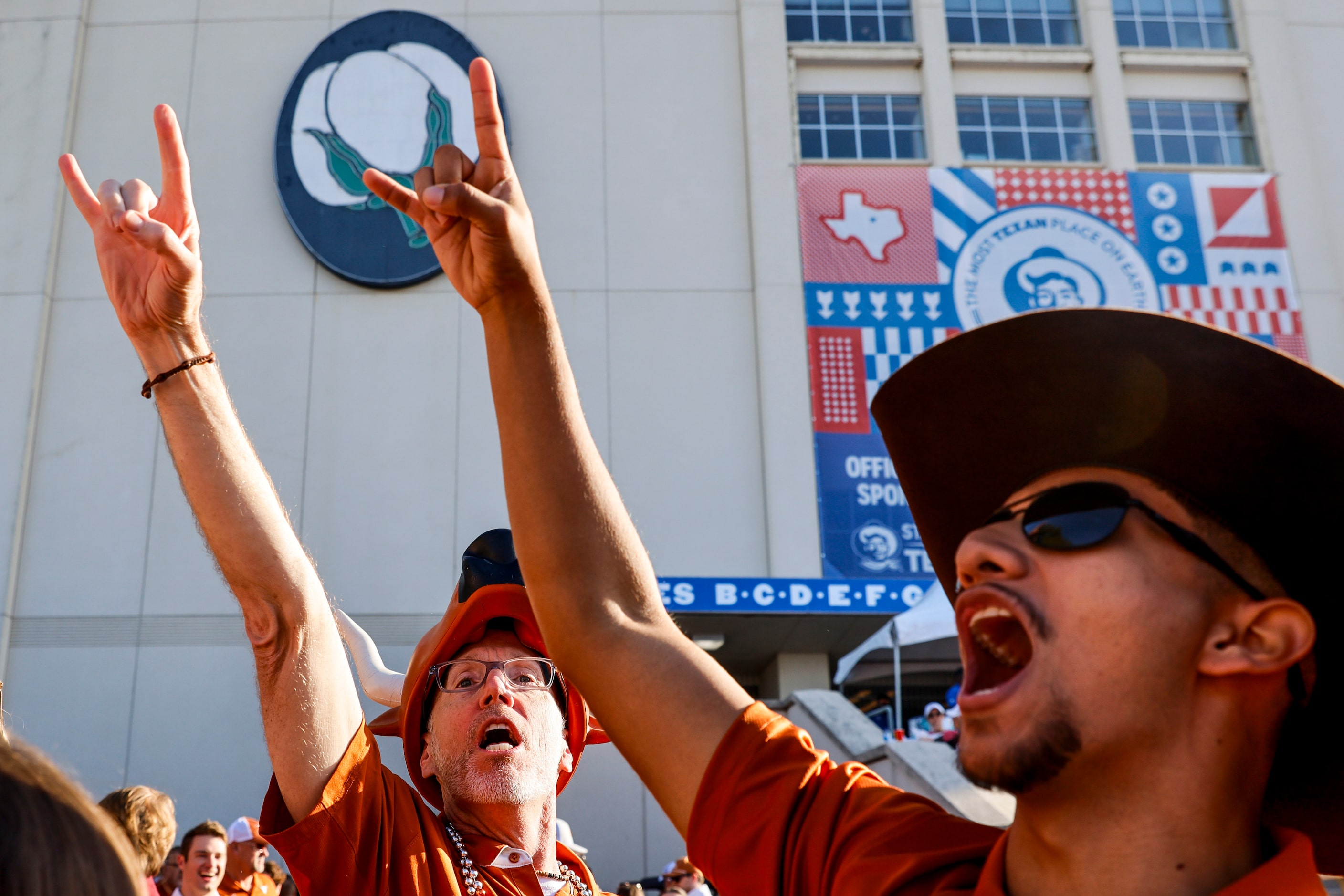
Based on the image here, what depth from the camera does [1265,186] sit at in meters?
15.8

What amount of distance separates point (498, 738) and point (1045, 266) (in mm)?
14009

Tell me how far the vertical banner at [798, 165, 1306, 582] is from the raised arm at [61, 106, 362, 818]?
40.6ft

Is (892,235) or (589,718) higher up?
(892,235)

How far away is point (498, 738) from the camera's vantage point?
254 centimetres

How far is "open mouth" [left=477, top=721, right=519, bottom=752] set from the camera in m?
2.53

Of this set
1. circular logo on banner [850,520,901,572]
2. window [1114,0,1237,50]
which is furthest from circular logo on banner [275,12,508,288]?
window [1114,0,1237,50]

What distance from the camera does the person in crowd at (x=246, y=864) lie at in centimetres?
546

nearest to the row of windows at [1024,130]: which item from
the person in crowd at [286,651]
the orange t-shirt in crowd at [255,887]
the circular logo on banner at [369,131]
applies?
the circular logo on banner at [369,131]

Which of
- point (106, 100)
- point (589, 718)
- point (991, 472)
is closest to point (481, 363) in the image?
point (106, 100)

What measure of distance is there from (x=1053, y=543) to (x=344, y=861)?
135 cm

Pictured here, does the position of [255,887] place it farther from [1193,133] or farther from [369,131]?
[1193,133]

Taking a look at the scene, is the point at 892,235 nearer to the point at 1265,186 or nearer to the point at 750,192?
the point at 750,192

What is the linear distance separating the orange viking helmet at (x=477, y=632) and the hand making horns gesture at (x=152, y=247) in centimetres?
82

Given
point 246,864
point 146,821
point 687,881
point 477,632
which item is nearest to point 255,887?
point 246,864
